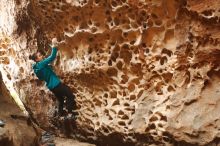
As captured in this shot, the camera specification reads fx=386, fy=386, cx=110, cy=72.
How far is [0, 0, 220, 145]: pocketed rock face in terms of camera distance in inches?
161

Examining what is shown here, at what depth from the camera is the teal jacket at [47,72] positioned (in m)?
5.11

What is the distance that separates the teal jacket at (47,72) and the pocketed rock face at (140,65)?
12 cm

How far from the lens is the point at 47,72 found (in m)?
5.16

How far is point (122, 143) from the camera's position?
470cm

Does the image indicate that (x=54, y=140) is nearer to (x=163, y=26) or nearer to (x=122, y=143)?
(x=122, y=143)

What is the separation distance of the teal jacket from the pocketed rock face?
0.40ft

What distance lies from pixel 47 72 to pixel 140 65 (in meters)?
1.35

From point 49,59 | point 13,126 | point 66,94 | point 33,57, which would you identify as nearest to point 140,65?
point 66,94

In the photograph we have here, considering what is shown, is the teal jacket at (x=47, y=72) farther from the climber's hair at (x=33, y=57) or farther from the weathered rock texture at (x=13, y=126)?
the weathered rock texture at (x=13, y=126)

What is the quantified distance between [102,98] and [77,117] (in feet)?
1.73

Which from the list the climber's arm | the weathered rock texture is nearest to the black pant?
the climber's arm

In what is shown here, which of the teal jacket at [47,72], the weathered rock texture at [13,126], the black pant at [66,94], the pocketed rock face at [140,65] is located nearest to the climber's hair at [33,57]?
the pocketed rock face at [140,65]

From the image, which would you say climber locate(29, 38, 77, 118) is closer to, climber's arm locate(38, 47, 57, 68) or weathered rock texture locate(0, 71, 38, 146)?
climber's arm locate(38, 47, 57, 68)

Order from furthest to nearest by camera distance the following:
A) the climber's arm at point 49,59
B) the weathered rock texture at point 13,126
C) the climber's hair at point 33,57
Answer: the climber's hair at point 33,57 → the climber's arm at point 49,59 → the weathered rock texture at point 13,126
